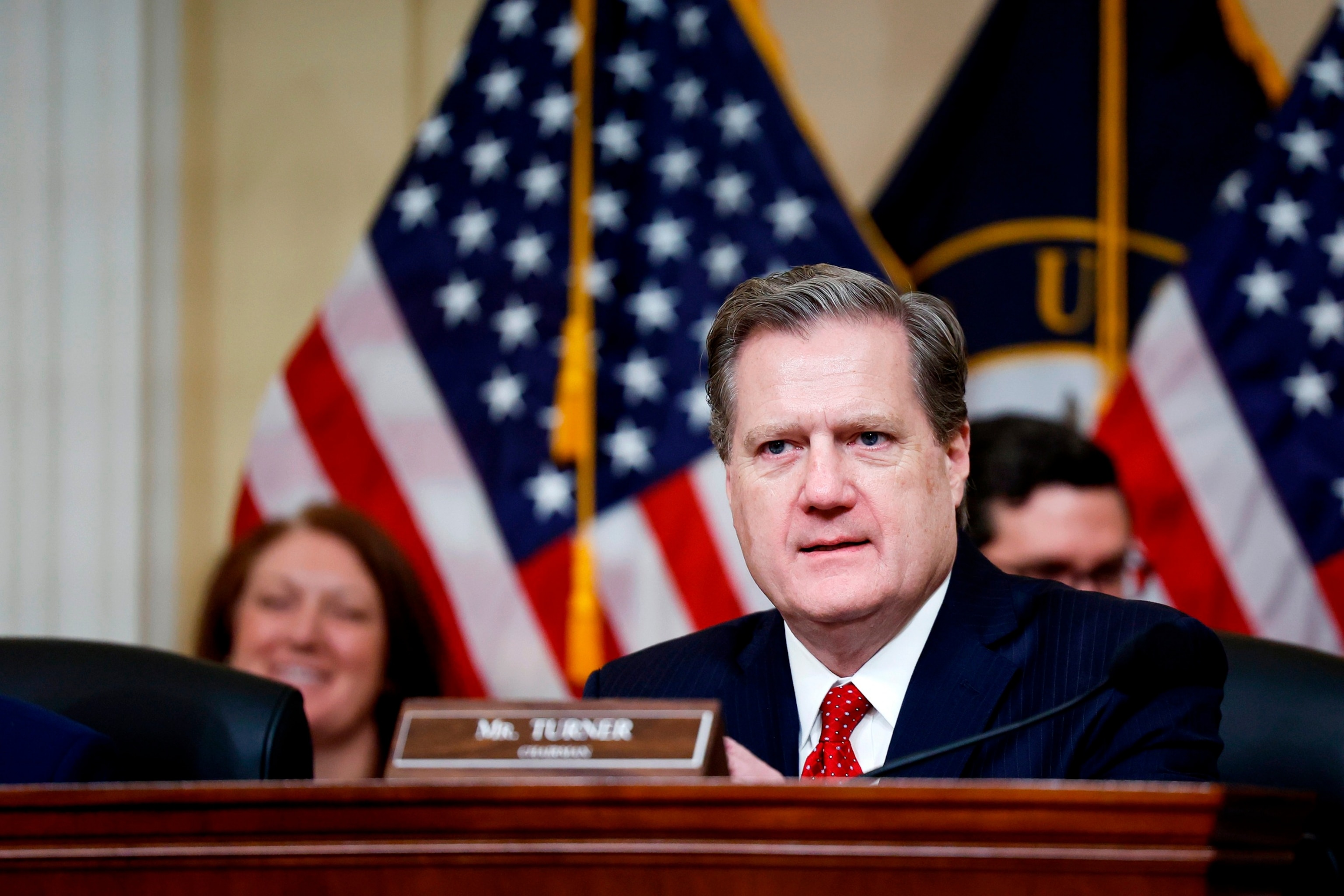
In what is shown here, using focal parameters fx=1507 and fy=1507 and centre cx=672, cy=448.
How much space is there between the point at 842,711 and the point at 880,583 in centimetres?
19

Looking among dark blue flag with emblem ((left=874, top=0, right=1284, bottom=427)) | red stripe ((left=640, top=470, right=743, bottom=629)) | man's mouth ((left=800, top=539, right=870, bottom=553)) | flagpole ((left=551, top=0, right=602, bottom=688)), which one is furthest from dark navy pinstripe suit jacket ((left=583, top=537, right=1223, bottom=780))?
dark blue flag with emblem ((left=874, top=0, right=1284, bottom=427))

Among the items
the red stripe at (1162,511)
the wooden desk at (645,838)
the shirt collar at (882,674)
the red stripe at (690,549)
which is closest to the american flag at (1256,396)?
the red stripe at (1162,511)

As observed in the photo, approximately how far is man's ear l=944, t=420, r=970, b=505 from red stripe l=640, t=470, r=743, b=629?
178cm

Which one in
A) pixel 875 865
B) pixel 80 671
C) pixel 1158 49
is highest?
pixel 1158 49

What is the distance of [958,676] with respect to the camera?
6.20 feet

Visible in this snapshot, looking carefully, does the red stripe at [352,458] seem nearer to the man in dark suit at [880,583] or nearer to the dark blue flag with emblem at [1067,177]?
the dark blue flag with emblem at [1067,177]

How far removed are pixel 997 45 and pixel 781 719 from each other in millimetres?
2518

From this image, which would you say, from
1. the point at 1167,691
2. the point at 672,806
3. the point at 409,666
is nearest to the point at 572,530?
the point at 409,666

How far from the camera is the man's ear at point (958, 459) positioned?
202 cm

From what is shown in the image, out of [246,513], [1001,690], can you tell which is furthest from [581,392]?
[1001,690]

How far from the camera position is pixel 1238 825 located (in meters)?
1.13

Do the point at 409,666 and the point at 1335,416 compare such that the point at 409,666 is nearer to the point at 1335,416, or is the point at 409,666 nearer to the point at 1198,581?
the point at 1198,581

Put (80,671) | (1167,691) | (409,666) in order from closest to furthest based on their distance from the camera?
1. (1167,691)
2. (80,671)
3. (409,666)

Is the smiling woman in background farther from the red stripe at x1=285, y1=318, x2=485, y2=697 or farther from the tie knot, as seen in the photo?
the tie knot
